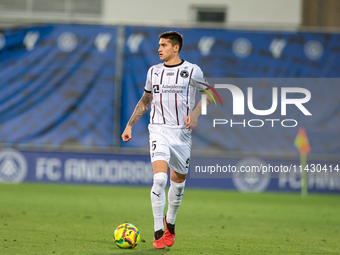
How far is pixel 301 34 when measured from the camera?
44.8ft

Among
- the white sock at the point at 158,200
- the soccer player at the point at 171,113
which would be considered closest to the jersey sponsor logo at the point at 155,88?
the soccer player at the point at 171,113

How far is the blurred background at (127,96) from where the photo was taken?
13312 mm

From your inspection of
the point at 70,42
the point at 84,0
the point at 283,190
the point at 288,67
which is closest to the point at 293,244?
the point at 283,190

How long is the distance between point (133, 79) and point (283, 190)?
4489mm

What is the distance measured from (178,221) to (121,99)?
584cm

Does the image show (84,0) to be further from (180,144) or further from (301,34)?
(180,144)

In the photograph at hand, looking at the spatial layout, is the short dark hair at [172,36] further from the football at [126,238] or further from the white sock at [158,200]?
the football at [126,238]

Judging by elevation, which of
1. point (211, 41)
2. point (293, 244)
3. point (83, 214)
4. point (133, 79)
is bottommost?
point (83, 214)

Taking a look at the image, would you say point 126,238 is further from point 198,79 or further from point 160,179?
point 198,79

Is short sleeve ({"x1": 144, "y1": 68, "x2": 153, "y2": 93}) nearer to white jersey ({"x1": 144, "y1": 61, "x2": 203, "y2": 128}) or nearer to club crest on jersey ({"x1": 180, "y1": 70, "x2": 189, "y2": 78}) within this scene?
white jersey ({"x1": 144, "y1": 61, "x2": 203, "y2": 128})

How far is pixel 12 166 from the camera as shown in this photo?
13.2 metres

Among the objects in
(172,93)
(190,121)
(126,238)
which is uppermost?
(172,93)

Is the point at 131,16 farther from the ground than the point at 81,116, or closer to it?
farther from the ground

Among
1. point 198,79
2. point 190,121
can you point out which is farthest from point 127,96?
point 190,121
